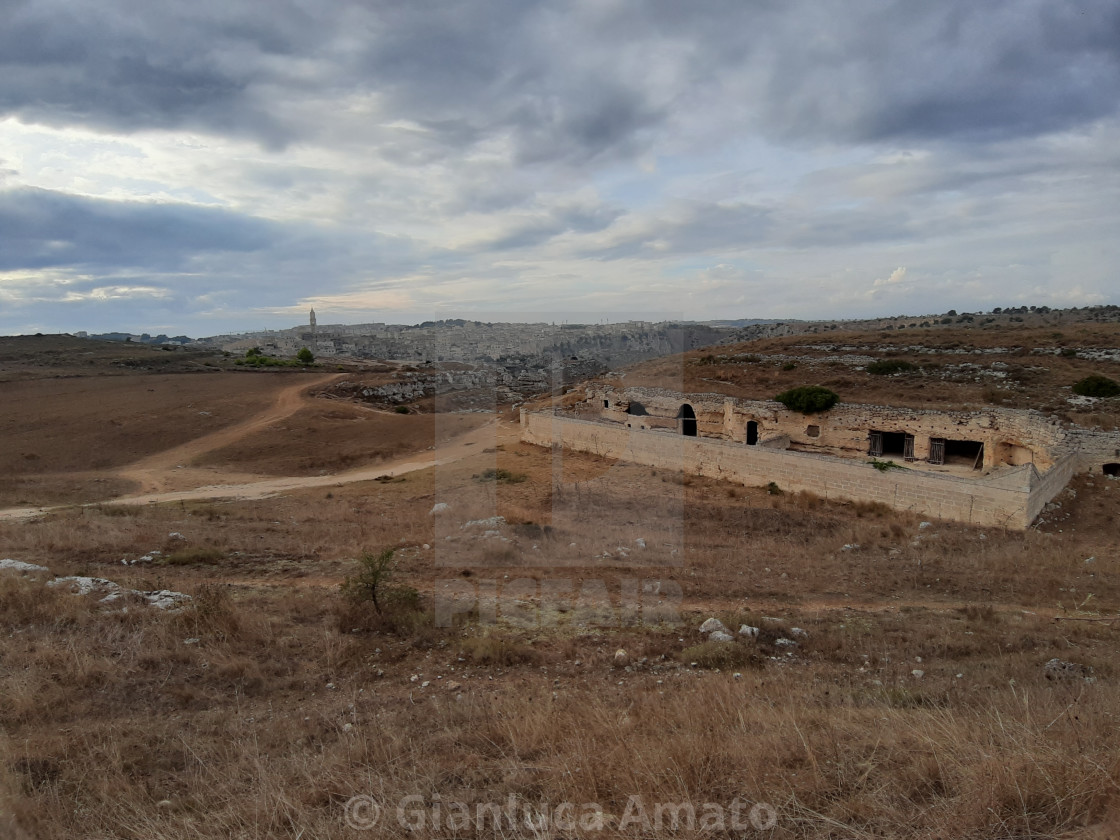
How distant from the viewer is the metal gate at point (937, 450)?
18094 mm

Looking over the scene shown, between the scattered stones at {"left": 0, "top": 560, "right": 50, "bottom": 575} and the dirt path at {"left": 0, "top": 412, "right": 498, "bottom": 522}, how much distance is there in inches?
288

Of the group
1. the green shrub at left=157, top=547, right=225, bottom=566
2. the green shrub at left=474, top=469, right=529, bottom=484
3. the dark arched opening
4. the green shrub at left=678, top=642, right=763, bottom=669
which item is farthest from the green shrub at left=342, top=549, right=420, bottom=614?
the dark arched opening

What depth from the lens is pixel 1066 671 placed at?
5445 mm

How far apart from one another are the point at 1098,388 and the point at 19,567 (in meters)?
31.4

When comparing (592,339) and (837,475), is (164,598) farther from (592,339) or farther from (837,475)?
(592,339)

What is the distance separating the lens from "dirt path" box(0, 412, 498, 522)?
17456 mm

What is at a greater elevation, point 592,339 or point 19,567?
Answer: point 592,339

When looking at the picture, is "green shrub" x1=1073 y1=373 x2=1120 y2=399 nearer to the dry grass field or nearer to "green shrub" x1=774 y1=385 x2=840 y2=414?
"green shrub" x1=774 y1=385 x2=840 y2=414

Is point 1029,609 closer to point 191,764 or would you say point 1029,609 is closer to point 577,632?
A: point 577,632

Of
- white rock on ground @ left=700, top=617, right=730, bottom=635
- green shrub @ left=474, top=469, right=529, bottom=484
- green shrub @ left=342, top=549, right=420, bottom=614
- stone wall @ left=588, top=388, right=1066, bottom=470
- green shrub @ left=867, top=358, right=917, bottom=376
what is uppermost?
green shrub @ left=867, top=358, right=917, bottom=376

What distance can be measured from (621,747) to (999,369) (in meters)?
33.5

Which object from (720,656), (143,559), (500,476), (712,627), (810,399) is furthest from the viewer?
(810,399)

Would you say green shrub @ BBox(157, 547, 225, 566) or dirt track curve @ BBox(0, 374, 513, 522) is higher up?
green shrub @ BBox(157, 547, 225, 566)

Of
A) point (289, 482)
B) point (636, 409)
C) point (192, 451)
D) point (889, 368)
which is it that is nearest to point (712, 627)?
point (289, 482)
